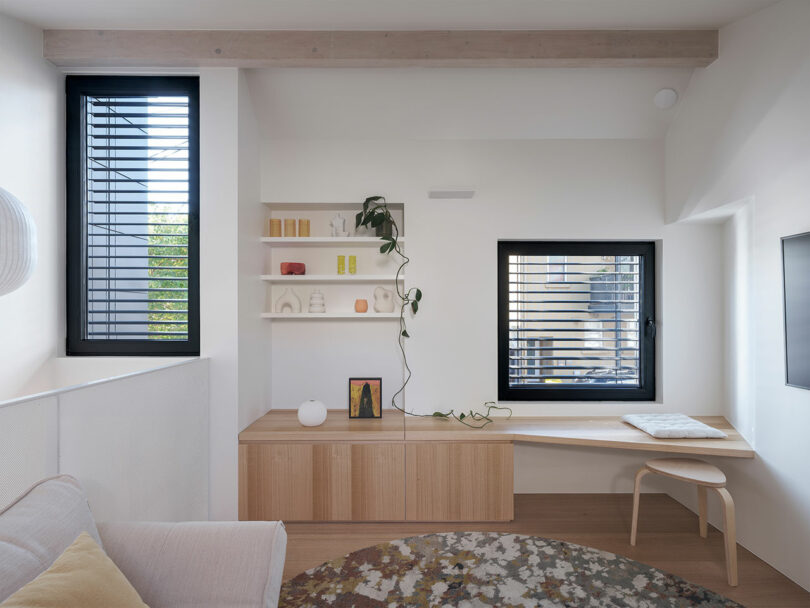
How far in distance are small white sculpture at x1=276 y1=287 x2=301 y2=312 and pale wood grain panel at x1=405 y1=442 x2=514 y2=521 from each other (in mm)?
1222

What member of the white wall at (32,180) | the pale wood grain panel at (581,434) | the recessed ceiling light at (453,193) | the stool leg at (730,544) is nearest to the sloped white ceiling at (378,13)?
the white wall at (32,180)

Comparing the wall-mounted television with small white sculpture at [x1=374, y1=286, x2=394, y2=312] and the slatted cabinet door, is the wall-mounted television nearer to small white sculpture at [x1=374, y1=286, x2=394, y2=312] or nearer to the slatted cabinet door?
the slatted cabinet door

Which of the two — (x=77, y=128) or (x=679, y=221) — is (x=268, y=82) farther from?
(x=679, y=221)

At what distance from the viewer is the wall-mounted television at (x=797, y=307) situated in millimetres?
2146

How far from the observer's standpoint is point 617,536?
274 centimetres

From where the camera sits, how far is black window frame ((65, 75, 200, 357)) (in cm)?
282

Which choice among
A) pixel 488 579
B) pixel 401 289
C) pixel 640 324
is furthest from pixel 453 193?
pixel 488 579

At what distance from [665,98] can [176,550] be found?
3408mm

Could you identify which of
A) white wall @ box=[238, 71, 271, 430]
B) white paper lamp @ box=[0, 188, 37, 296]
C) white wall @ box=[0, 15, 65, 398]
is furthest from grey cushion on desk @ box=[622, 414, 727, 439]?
white wall @ box=[0, 15, 65, 398]

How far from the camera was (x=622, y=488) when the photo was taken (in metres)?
3.35

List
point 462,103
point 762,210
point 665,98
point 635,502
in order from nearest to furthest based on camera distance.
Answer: point 762,210 < point 635,502 < point 665,98 < point 462,103

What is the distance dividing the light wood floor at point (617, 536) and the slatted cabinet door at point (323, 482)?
10cm

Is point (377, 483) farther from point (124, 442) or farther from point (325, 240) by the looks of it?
point (325, 240)

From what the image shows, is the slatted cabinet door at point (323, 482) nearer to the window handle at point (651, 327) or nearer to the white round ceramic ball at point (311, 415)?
the white round ceramic ball at point (311, 415)
